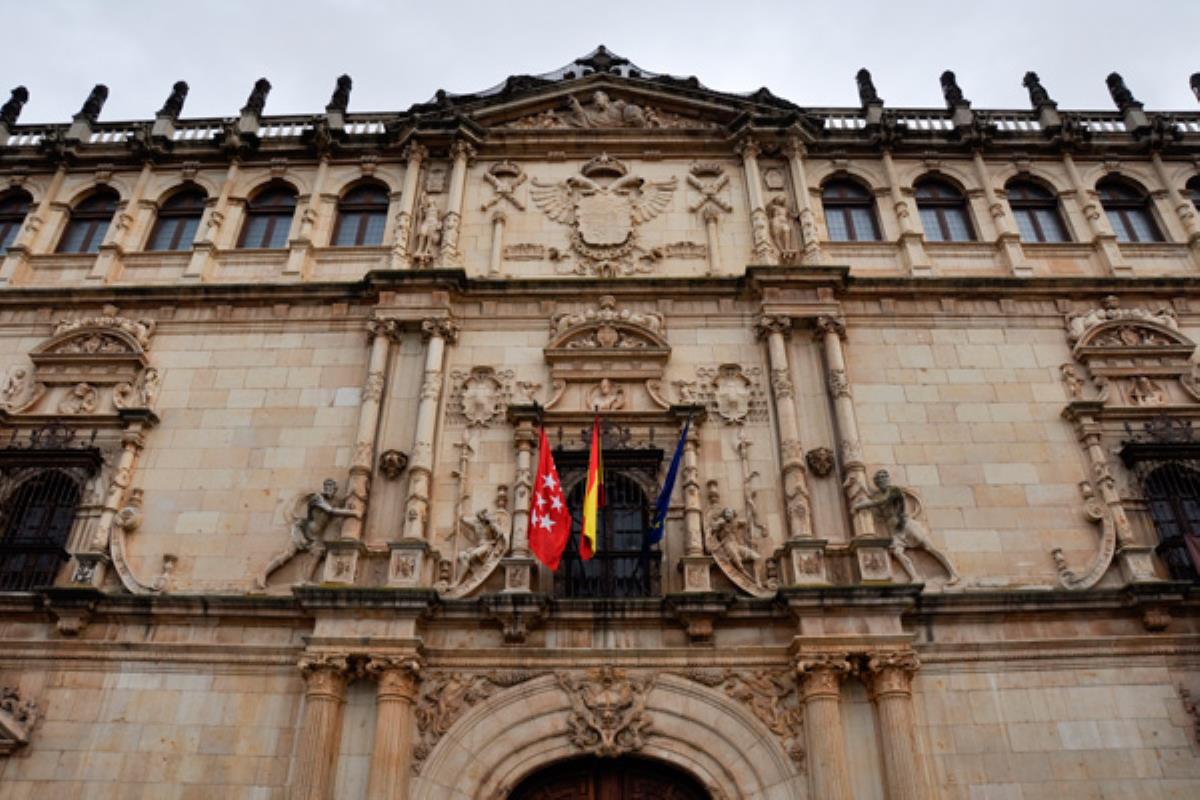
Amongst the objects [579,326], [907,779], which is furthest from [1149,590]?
[579,326]

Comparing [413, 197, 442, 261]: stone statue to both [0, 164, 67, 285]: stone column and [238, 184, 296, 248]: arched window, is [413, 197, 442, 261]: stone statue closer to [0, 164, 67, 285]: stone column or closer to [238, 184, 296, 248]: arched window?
[238, 184, 296, 248]: arched window

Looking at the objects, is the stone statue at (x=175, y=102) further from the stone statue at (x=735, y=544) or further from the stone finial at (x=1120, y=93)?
the stone finial at (x=1120, y=93)

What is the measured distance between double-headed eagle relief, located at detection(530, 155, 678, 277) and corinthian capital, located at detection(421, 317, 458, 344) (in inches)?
109

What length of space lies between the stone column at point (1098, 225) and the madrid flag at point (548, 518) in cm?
1099

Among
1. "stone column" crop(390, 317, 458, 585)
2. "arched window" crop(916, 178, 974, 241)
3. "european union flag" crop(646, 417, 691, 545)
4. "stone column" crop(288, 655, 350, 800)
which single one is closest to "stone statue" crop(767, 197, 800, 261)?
"arched window" crop(916, 178, 974, 241)

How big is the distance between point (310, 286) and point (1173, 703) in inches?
566

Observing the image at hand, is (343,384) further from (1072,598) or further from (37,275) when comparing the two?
(1072,598)


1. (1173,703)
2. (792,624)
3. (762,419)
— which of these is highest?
(762,419)

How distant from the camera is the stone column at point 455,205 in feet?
52.1

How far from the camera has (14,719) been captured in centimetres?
1127

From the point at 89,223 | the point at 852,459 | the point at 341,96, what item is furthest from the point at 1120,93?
the point at 89,223

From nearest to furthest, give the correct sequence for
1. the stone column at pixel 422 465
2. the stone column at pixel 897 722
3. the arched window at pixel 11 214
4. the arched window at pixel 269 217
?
the stone column at pixel 897 722
the stone column at pixel 422 465
the arched window at pixel 269 217
the arched window at pixel 11 214

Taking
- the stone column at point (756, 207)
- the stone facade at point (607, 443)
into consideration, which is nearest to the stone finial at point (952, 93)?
the stone facade at point (607, 443)

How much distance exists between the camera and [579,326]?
1486cm
